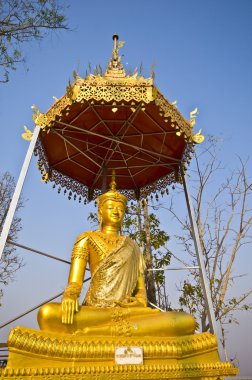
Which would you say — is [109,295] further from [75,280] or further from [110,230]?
[110,230]

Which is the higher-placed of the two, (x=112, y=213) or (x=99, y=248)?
(x=112, y=213)

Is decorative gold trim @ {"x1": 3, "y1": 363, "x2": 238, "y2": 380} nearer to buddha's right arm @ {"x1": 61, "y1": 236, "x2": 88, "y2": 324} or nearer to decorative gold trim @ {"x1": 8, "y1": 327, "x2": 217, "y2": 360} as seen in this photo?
decorative gold trim @ {"x1": 8, "y1": 327, "x2": 217, "y2": 360}

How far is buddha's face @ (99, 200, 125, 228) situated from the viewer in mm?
5445

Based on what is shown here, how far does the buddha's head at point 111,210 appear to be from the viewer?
17.9 feet

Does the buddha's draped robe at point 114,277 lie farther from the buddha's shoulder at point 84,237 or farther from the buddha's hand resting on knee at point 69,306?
the buddha's hand resting on knee at point 69,306

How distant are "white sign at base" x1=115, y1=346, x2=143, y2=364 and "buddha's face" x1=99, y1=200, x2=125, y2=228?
2.40m

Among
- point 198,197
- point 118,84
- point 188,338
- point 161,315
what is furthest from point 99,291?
point 198,197

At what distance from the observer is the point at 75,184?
6.70 m

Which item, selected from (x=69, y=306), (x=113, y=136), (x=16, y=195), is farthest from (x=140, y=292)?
(x=113, y=136)

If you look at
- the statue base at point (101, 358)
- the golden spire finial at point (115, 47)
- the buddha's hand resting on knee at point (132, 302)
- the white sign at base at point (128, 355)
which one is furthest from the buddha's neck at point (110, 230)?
the golden spire finial at point (115, 47)

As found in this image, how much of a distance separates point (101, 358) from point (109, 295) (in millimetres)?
1280

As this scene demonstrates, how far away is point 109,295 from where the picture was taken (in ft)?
14.6

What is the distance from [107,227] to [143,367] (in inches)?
102

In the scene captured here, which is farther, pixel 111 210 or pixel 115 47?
pixel 115 47
